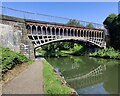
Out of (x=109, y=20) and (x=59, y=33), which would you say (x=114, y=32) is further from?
(x=59, y=33)

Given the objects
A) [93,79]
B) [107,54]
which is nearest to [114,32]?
[107,54]

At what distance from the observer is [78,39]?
46469mm

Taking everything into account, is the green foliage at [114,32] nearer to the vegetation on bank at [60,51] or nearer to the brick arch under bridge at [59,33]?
the brick arch under bridge at [59,33]

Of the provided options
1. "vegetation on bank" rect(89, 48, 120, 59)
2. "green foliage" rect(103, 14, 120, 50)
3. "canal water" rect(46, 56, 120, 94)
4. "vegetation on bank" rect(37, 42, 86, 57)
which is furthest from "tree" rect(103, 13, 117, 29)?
"canal water" rect(46, 56, 120, 94)

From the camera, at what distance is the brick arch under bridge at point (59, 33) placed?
35656mm

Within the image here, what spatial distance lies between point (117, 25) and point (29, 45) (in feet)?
107

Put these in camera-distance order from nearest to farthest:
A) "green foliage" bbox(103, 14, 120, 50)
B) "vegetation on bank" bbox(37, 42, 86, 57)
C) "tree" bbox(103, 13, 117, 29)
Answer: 1. "green foliage" bbox(103, 14, 120, 50)
2. "vegetation on bank" bbox(37, 42, 86, 57)
3. "tree" bbox(103, 13, 117, 29)

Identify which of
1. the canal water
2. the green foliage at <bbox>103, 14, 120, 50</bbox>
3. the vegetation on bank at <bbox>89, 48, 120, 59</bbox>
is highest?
the green foliage at <bbox>103, 14, 120, 50</bbox>

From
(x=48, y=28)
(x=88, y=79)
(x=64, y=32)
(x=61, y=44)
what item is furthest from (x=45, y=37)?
(x=61, y=44)

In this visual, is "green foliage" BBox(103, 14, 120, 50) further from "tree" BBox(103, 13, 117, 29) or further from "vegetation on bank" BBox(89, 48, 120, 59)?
"vegetation on bank" BBox(89, 48, 120, 59)

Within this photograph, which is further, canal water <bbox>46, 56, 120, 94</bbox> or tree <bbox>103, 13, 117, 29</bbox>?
tree <bbox>103, 13, 117, 29</bbox>

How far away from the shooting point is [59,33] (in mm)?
41594

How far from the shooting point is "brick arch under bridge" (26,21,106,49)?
3566 cm

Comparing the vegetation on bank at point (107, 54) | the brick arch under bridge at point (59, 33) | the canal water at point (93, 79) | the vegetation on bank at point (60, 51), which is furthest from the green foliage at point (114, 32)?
the canal water at point (93, 79)
